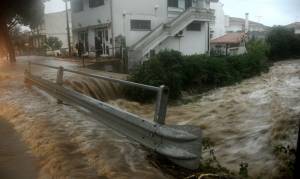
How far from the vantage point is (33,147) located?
21.1ft

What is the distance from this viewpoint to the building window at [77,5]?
36.7 meters

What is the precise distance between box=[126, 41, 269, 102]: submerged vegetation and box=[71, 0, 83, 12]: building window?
51.5 feet

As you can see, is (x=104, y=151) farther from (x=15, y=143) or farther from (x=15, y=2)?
(x=15, y=2)

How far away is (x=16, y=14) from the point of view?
110 ft

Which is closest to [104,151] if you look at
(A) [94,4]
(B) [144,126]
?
(B) [144,126]

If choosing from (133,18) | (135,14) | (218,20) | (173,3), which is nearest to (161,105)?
(133,18)

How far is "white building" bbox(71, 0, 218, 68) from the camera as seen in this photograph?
30.7m

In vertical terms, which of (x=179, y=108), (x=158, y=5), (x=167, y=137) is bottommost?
(x=179, y=108)

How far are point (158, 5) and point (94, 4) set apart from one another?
5737mm

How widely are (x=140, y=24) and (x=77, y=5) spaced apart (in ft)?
29.0

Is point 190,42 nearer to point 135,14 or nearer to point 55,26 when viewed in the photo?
point 135,14

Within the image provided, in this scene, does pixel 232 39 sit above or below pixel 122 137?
above

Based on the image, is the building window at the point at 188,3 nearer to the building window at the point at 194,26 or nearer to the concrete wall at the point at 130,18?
the concrete wall at the point at 130,18

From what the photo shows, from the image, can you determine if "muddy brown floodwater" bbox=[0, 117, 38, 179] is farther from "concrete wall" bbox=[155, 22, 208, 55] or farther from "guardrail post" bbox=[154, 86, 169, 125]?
"concrete wall" bbox=[155, 22, 208, 55]
